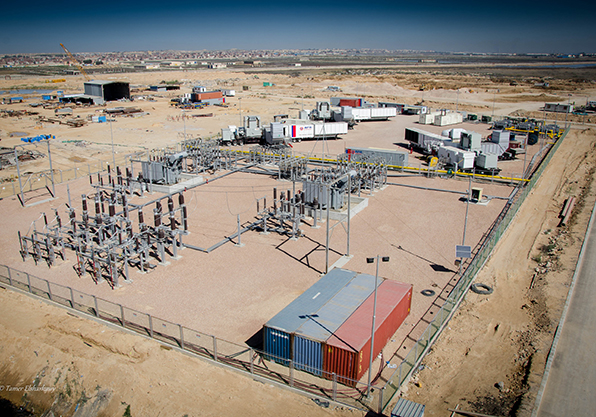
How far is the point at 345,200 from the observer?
3731 cm

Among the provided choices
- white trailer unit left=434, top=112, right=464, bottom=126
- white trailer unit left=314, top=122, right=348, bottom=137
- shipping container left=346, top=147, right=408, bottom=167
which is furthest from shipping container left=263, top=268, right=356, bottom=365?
white trailer unit left=434, top=112, right=464, bottom=126

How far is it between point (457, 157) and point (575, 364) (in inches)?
1280

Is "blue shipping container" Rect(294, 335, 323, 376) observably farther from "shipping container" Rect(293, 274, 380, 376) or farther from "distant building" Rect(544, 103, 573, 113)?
"distant building" Rect(544, 103, 573, 113)

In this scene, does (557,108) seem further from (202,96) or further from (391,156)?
(202,96)

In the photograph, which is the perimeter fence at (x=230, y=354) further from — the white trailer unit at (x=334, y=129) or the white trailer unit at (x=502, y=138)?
the white trailer unit at (x=334, y=129)

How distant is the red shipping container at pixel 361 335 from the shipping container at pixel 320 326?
23 cm

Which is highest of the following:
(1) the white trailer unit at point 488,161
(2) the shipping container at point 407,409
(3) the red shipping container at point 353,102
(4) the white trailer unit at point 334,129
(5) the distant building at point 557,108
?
(3) the red shipping container at point 353,102

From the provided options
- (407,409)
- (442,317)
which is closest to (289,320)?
(407,409)

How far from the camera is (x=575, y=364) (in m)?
18.3

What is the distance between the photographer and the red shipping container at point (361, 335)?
16688 millimetres

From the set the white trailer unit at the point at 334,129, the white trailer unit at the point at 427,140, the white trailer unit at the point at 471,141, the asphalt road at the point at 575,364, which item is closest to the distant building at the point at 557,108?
the white trailer unit at the point at 427,140

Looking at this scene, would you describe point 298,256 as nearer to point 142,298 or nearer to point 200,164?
point 142,298

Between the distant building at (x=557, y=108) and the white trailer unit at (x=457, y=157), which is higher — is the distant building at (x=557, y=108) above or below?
above

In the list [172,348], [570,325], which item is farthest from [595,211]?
[172,348]
